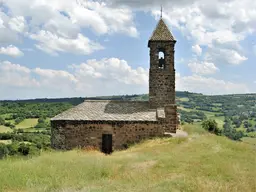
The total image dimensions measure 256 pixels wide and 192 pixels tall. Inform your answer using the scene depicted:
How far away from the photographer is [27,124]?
8031cm

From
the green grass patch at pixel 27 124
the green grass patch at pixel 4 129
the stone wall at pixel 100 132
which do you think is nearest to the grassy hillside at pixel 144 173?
the stone wall at pixel 100 132

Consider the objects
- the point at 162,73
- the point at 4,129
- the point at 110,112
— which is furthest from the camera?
the point at 4,129

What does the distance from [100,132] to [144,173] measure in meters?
9.69

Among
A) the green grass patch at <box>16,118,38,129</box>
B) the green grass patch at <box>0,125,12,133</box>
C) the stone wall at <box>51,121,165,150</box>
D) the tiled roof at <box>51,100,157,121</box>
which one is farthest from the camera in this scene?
the green grass patch at <box>16,118,38,129</box>

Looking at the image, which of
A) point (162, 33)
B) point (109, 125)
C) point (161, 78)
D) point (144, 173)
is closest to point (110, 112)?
point (109, 125)

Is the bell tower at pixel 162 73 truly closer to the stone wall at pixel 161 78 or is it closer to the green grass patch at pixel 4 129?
the stone wall at pixel 161 78

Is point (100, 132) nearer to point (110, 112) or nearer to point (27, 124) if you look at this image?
point (110, 112)

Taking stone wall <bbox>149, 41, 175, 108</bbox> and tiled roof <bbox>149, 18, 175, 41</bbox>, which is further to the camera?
tiled roof <bbox>149, 18, 175, 41</bbox>

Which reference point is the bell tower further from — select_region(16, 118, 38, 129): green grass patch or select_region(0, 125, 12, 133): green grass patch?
select_region(16, 118, 38, 129): green grass patch

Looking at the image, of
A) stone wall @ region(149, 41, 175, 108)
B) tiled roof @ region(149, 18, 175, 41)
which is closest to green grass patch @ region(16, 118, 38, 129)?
stone wall @ region(149, 41, 175, 108)

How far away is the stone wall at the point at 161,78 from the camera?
79.0 ft

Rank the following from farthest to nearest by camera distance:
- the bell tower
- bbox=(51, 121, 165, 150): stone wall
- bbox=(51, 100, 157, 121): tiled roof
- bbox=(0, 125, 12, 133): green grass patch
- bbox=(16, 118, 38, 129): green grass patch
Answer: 1. bbox=(16, 118, 38, 129): green grass patch
2. bbox=(0, 125, 12, 133): green grass patch
3. the bell tower
4. bbox=(51, 100, 157, 121): tiled roof
5. bbox=(51, 121, 165, 150): stone wall

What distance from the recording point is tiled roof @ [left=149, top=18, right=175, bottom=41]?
2427 cm

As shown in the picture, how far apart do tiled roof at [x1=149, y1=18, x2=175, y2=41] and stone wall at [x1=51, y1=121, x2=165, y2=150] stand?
6.76 meters
